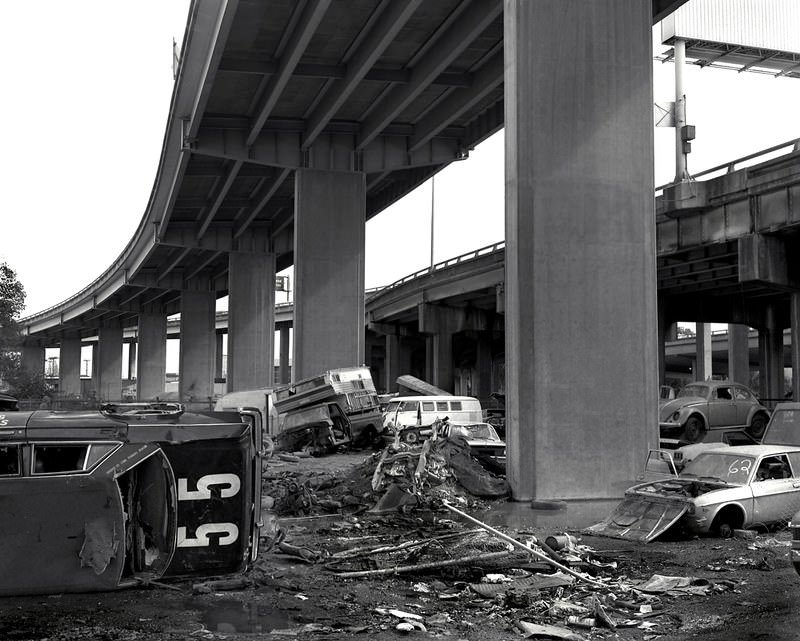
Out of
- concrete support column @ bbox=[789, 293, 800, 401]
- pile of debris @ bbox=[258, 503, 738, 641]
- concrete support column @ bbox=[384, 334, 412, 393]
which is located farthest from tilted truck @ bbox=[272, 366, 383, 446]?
concrete support column @ bbox=[384, 334, 412, 393]

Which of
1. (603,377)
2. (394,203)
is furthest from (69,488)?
(394,203)

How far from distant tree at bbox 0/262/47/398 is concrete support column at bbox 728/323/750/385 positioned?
1743 inches

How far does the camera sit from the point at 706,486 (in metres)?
13.3

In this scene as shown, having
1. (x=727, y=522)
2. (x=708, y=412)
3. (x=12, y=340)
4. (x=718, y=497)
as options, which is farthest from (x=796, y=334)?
(x=12, y=340)

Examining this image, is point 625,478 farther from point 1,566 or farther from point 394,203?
point 394,203

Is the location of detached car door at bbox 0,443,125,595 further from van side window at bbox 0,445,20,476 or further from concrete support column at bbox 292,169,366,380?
concrete support column at bbox 292,169,366,380

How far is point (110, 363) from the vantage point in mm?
98250

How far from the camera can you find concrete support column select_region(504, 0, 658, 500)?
17.1 m

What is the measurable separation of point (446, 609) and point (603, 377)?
30.7ft

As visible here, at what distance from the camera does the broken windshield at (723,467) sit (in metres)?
13.4

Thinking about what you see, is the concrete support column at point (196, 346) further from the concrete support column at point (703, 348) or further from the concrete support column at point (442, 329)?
the concrete support column at point (703, 348)

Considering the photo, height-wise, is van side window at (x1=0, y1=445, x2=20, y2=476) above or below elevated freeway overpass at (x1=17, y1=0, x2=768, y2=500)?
below

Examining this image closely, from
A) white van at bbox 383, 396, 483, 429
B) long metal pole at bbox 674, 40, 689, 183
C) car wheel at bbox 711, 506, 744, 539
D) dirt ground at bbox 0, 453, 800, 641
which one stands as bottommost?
dirt ground at bbox 0, 453, 800, 641

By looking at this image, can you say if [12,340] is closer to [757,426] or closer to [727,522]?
[757,426]
